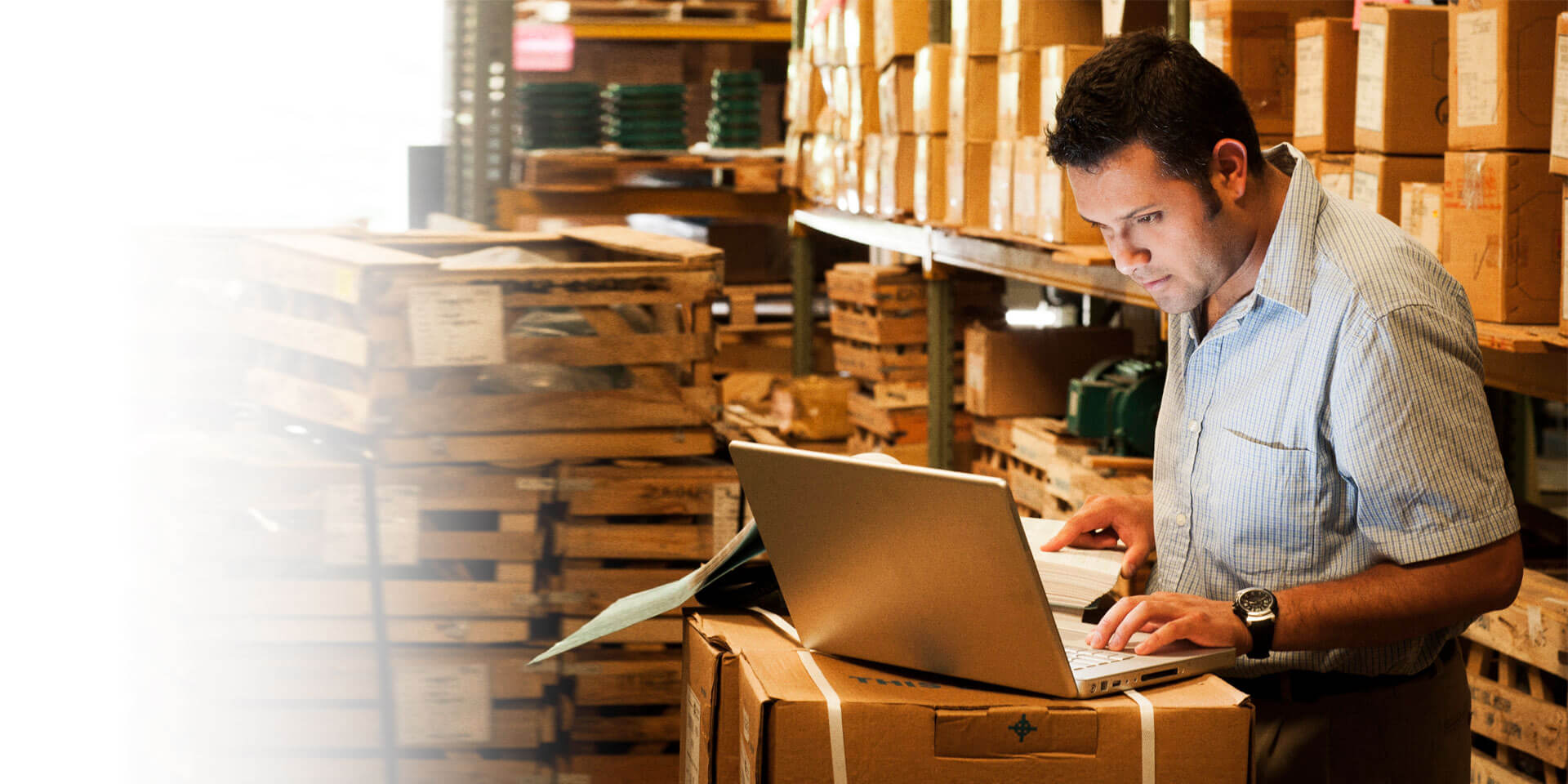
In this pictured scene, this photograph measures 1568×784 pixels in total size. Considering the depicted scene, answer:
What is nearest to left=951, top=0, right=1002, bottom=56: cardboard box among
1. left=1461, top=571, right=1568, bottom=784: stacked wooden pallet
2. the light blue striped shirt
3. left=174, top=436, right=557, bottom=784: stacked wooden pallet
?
left=174, top=436, right=557, bottom=784: stacked wooden pallet

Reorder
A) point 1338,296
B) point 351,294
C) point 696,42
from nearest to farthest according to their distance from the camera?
point 1338,296 → point 351,294 → point 696,42

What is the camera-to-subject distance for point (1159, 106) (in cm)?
157

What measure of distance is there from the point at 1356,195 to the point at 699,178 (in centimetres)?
592

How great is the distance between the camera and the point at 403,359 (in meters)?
3.15

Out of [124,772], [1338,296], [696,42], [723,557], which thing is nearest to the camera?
[1338,296]

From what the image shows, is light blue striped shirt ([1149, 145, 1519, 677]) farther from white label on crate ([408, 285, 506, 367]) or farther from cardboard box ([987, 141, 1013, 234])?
cardboard box ([987, 141, 1013, 234])

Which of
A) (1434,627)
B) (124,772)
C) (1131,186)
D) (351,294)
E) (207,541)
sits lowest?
(124,772)

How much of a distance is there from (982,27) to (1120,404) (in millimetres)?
1285

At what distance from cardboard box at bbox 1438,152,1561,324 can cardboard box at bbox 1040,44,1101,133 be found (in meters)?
1.17

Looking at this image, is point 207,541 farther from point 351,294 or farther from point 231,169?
point 231,169

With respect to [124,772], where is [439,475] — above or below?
above

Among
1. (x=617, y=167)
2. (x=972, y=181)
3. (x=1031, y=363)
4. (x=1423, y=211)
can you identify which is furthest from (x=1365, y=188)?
(x=617, y=167)

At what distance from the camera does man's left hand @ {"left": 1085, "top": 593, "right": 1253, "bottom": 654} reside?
1454mm

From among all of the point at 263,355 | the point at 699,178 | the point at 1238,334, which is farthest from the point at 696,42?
the point at 1238,334
